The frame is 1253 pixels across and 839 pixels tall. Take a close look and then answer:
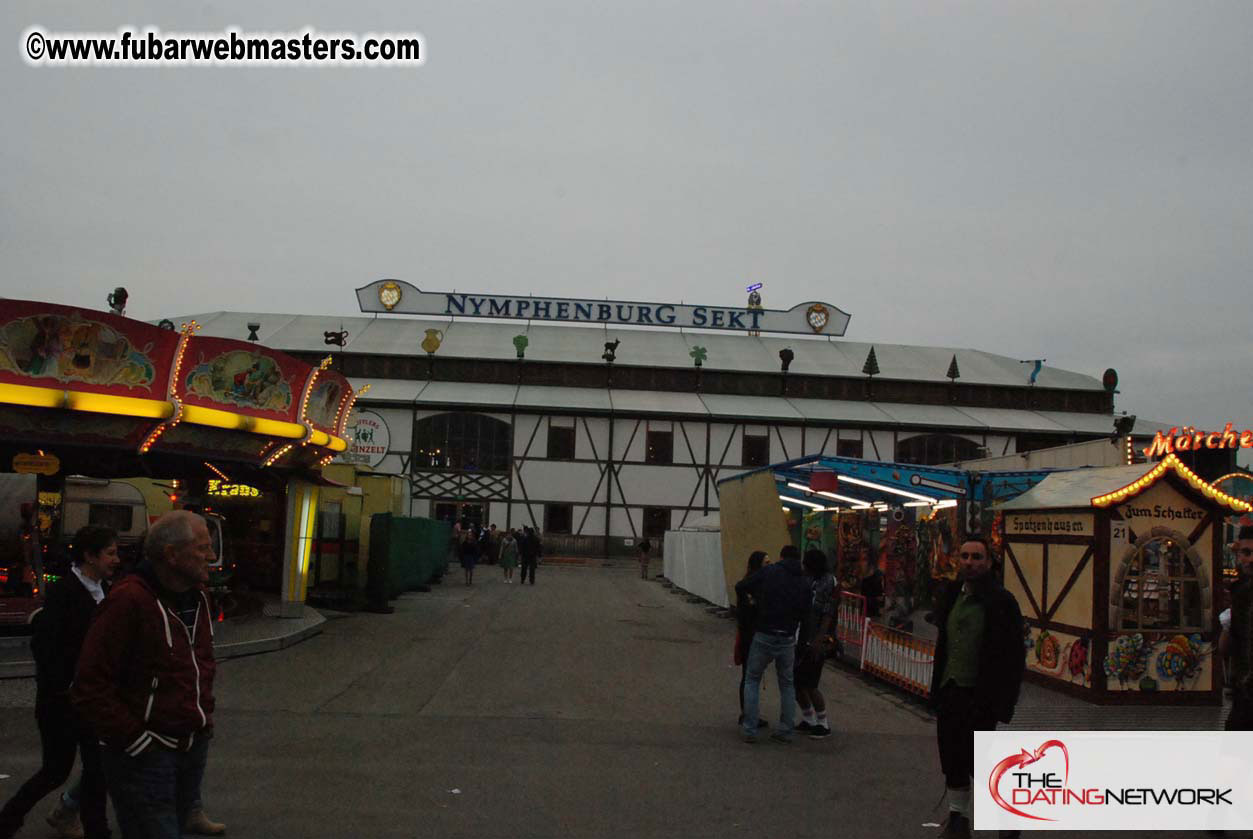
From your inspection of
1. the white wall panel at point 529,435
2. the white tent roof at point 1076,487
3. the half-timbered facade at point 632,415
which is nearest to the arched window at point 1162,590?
the white tent roof at point 1076,487

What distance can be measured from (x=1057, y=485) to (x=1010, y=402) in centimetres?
3664

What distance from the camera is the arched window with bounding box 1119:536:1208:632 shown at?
1180 cm

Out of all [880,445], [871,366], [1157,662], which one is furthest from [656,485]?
[1157,662]

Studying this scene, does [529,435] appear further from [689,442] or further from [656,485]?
[689,442]

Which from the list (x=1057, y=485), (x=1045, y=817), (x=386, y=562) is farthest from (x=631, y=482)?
(x=1045, y=817)

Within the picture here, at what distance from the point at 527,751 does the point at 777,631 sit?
7.59ft

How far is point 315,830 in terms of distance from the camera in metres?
6.26

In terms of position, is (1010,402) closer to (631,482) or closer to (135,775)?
(631,482)

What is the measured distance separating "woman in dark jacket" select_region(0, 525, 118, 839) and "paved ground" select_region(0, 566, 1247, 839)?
0.73m

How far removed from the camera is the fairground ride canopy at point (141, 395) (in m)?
12.3

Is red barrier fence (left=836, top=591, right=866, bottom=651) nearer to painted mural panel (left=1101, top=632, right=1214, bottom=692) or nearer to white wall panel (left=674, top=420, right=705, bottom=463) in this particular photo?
painted mural panel (left=1101, top=632, right=1214, bottom=692)

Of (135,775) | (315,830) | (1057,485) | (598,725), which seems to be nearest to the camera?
(135,775)

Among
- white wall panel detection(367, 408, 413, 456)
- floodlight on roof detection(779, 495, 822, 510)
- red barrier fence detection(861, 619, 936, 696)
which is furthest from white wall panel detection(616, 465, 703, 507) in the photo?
red barrier fence detection(861, 619, 936, 696)

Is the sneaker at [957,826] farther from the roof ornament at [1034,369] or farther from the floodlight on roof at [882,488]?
the roof ornament at [1034,369]
